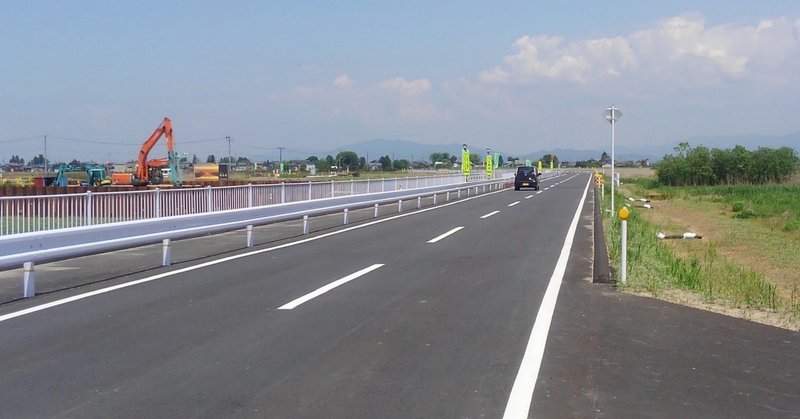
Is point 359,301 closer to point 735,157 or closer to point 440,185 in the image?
point 440,185

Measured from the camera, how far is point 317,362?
21.9 feet

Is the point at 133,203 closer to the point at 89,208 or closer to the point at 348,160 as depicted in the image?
the point at 89,208

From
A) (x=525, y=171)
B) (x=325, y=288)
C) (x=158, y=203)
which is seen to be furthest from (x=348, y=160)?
(x=325, y=288)

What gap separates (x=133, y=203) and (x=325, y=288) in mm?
8912

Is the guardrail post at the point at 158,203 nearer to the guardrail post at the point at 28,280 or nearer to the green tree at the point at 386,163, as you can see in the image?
the guardrail post at the point at 28,280

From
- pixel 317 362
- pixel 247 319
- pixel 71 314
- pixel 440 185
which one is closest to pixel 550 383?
pixel 317 362

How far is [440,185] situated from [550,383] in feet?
111

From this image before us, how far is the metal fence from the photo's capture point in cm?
1379

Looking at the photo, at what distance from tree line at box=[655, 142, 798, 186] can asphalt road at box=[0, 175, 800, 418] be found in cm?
6402

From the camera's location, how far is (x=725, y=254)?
23.9 meters

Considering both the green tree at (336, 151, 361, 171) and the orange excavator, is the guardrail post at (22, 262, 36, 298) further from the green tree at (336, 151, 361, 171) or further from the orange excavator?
the green tree at (336, 151, 361, 171)

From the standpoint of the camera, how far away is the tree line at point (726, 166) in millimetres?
67938

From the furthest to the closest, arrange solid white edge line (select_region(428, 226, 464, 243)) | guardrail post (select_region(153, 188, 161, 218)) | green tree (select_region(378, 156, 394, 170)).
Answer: green tree (select_region(378, 156, 394, 170))
solid white edge line (select_region(428, 226, 464, 243))
guardrail post (select_region(153, 188, 161, 218))

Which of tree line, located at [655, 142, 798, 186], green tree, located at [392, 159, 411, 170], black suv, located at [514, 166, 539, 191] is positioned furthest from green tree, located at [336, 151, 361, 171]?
black suv, located at [514, 166, 539, 191]
